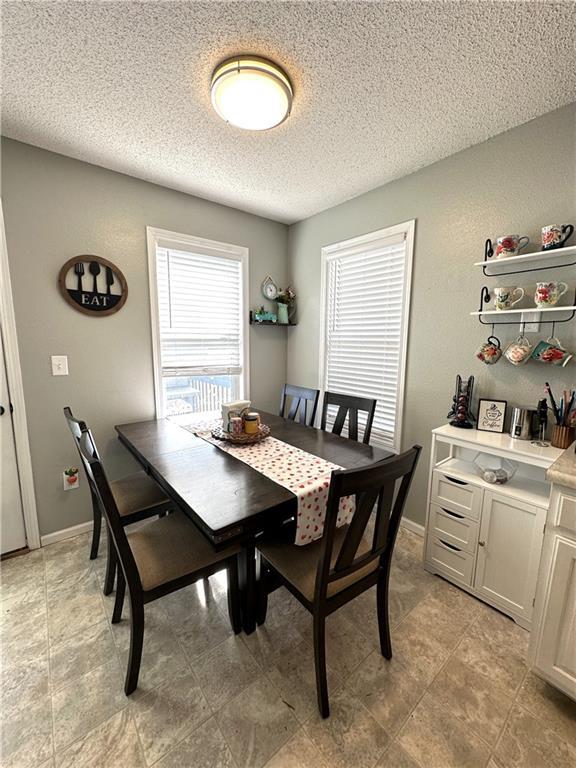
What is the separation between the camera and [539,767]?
1.02 m

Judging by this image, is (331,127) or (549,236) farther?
(331,127)

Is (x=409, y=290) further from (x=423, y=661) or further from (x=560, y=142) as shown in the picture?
(x=423, y=661)

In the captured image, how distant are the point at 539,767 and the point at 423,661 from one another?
420 mm

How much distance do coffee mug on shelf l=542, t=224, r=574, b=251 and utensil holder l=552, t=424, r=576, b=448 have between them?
0.90 m

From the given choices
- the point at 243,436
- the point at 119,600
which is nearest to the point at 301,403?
the point at 243,436

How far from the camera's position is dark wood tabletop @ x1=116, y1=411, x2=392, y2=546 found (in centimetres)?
115

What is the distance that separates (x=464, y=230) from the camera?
192cm

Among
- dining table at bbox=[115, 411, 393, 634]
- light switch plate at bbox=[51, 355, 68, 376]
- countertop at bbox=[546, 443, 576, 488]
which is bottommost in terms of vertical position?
dining table at bbox=[115, 411, 393, 634]

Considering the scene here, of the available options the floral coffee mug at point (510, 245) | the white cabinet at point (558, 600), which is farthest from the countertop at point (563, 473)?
the floral coffee mug at point (510, 245)

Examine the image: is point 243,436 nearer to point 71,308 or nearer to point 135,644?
point 135,644

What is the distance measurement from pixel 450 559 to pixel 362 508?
1.13 m

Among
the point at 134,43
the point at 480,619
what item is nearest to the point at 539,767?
the point at 480,619

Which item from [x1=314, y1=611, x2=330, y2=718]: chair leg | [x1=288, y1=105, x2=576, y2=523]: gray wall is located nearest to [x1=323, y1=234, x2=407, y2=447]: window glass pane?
[x1=288, y1=105, x2=576, y2=523]: gray wall

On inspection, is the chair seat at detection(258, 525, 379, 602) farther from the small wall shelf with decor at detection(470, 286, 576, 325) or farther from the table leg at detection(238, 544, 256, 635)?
the small wall shelf with decor at detection(470, 286, 576, 325)
